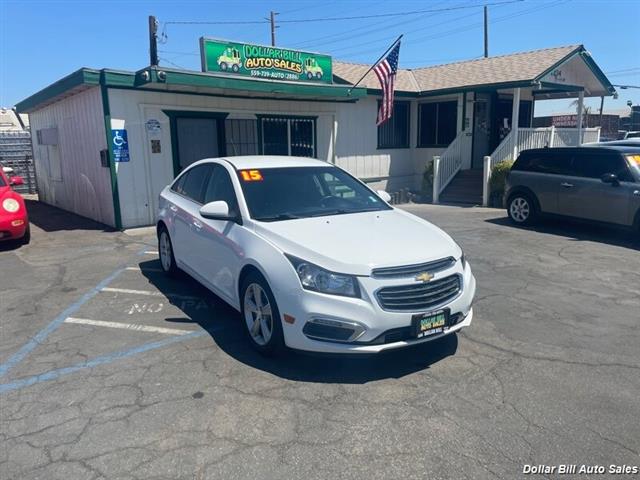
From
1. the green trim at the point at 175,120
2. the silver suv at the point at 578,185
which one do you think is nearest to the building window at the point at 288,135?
the green trim at the point at 175,120

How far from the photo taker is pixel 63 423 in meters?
3.33

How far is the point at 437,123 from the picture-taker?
56.4ft

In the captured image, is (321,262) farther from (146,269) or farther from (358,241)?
(146,269)

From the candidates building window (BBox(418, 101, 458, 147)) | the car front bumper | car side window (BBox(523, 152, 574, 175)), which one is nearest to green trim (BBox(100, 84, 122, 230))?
the car front bumper

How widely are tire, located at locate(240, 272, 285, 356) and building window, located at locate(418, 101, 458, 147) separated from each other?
45.7 feet

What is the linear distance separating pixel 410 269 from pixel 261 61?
31.7 ft

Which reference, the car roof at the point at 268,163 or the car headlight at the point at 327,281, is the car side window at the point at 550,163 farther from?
the car headlight at the point at 327,281

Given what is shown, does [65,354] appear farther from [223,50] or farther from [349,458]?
[223,50]

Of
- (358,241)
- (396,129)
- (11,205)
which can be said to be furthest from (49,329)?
(396,129)

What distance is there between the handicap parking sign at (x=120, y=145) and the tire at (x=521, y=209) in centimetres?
837

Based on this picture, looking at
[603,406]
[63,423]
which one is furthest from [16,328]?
[603,406]

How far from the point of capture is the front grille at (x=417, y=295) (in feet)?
12.1

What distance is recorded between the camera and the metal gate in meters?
19.1

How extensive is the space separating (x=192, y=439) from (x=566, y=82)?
16.4 metres
